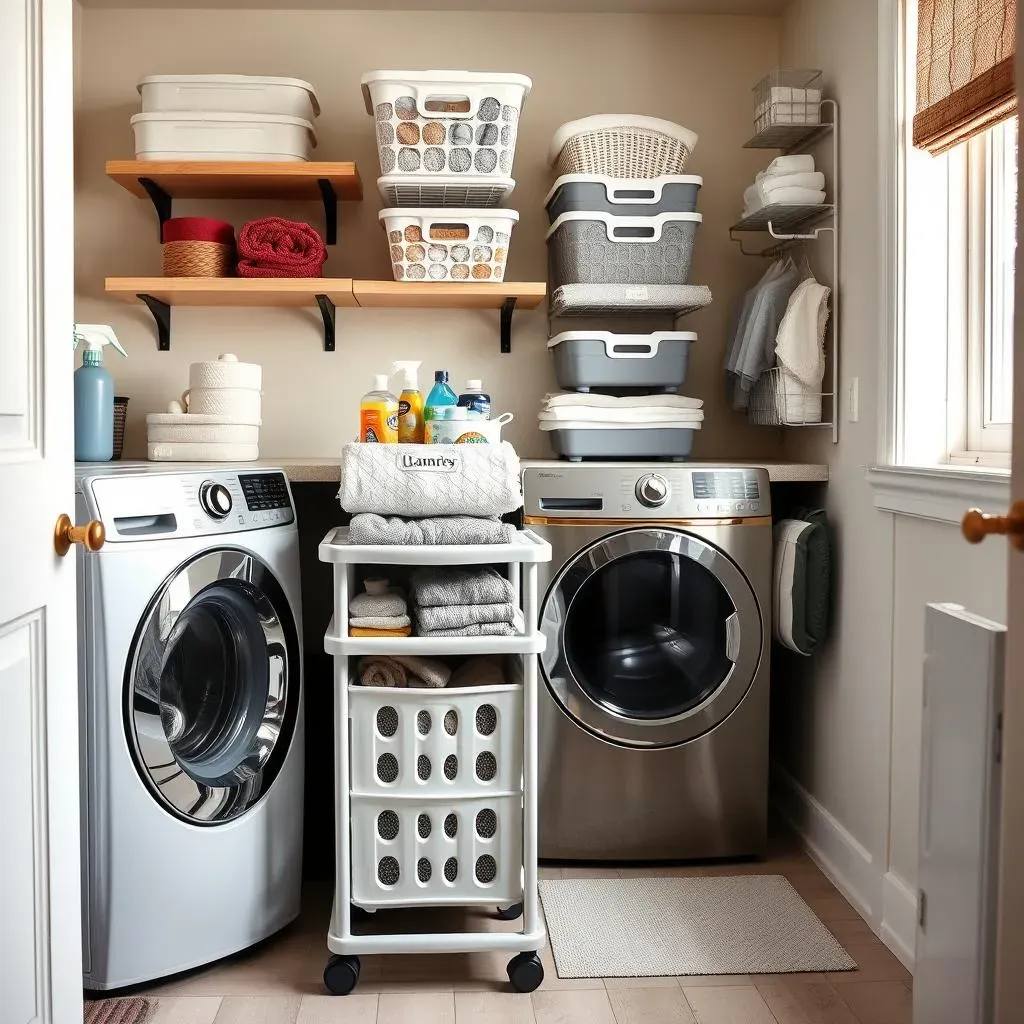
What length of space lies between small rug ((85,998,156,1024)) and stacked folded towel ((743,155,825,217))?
2.09 m

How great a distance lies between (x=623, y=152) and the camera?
2604 millimetres

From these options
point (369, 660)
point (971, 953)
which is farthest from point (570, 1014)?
point (971, 953)

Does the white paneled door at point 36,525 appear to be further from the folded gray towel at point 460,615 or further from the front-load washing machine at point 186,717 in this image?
the folded gray towel at point 460,615

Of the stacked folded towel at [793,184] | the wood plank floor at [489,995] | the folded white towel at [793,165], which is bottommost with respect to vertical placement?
A: the wood plank floor at [489,995]

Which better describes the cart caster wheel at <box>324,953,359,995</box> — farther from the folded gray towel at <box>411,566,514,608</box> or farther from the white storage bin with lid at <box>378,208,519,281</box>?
the white storage bin with lid at <box>378,208,519,281</box>

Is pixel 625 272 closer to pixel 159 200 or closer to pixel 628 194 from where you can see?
pixel 628 194

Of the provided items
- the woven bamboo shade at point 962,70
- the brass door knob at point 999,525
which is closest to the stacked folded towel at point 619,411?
the woven bamboo shade at point 962,70

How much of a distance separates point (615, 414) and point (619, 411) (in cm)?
1

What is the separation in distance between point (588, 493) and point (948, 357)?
799 millimetres

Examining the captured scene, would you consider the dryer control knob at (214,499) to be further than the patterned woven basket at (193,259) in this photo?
No

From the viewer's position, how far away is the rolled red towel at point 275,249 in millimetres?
2566

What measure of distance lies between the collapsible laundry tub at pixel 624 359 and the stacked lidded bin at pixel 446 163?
0.26 metres

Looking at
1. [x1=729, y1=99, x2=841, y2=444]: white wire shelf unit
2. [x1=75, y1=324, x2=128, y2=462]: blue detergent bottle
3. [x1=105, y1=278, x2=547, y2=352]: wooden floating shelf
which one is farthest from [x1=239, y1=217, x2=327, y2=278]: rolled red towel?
[x1=729, y1=99, x2=841, y2=444]: white wire shelf unit

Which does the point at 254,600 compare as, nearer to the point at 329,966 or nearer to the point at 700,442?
the point at 329,966
